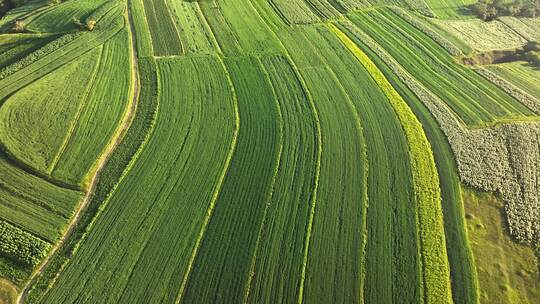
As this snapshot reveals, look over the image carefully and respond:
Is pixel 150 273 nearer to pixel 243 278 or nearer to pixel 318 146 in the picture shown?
pixel 243 278

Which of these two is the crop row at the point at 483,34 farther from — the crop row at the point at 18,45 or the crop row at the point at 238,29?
the crop row at the point at 18,45

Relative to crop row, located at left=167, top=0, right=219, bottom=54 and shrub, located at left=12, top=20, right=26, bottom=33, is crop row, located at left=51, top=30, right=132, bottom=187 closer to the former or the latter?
crop row, located at left=167, top=0, right=219, bottom=54

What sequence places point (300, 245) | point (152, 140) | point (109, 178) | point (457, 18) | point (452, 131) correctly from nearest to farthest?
point (300, 245)
point (109, 178)
point (152, 140)
point (452, 131)
point (457, 18)

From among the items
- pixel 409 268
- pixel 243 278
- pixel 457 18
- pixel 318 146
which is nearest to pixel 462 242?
pixel 409 268

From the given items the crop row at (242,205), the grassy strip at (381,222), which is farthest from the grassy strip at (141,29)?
the grassy strip at (381,222)

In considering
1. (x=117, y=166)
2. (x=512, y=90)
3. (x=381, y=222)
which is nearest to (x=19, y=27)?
(x=117, y=166)

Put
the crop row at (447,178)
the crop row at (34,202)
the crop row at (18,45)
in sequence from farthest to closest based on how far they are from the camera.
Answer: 1. the crop row at (18,45)
2. the crop row at (34,202)
3. the crop row at (447,178)

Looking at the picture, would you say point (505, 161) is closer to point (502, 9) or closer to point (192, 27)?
point (502, 9)
